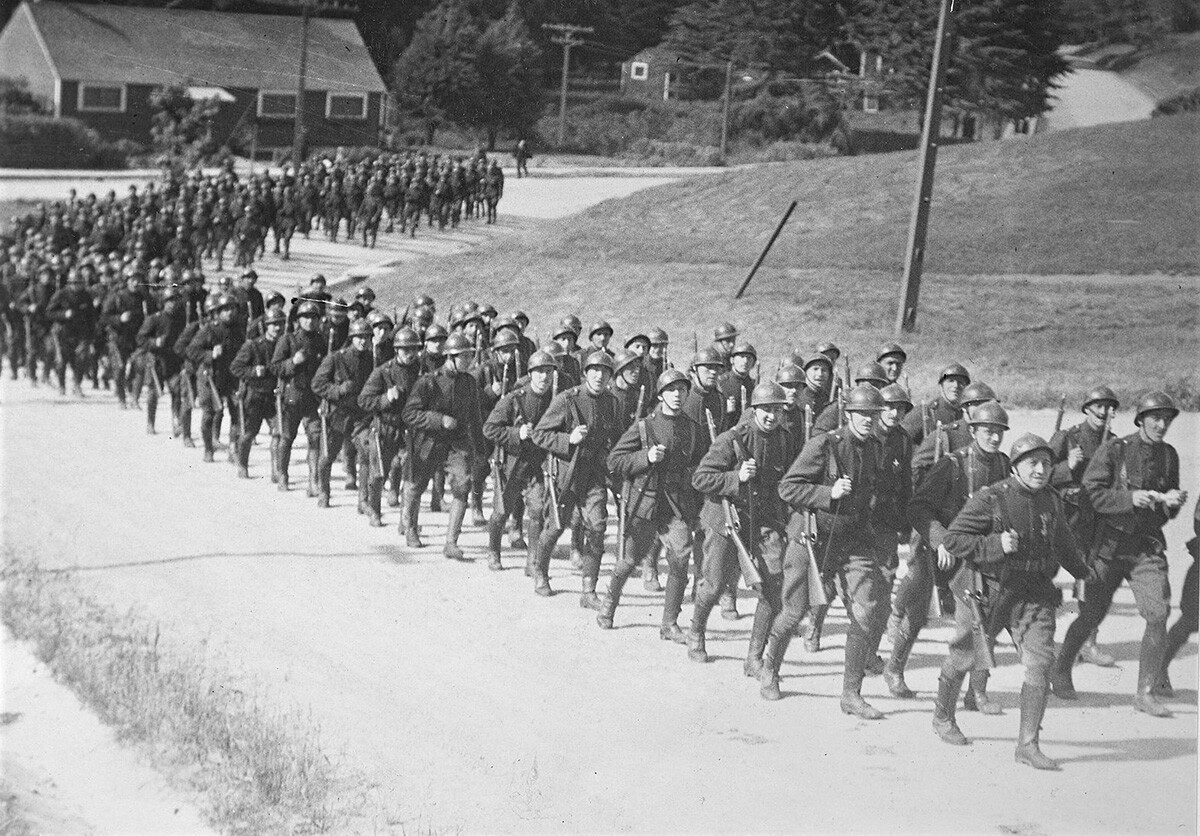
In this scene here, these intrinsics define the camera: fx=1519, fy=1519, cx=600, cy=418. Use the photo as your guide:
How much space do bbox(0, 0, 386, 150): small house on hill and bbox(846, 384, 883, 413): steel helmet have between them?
6157mm

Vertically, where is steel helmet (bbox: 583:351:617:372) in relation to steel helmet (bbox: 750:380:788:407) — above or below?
below

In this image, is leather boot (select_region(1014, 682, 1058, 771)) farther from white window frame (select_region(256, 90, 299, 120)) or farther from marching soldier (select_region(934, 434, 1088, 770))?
white window frame (select_region(256, 90, 299, 120))

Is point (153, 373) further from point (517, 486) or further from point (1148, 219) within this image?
point (1148, 219)

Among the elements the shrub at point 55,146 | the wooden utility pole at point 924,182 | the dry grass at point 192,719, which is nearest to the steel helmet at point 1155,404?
the dry grass at point 192,719

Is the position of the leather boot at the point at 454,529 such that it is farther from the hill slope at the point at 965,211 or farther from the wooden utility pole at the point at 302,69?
the hill slope at the point at 965,211

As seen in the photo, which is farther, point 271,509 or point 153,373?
point 153,373

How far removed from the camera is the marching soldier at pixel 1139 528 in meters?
8.58

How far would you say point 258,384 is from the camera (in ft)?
45.9

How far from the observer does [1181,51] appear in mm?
12875

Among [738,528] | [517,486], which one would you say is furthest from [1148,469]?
[517,486]

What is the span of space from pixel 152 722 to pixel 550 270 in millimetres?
8800

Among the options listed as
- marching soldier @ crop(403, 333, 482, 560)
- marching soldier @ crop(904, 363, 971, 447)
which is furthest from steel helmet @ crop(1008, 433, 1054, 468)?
marching soldier @ crop(403, 333, 482, 560)

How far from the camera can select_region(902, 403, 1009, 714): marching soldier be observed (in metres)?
8.02

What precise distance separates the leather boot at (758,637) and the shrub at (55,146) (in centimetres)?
743
